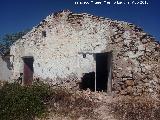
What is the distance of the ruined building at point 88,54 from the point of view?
14320mm

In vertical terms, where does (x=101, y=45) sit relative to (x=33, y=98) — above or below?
above

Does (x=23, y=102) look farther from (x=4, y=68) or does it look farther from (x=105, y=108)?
(x=4, y=68)

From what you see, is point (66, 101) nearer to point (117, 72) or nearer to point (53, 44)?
point (117, 72)

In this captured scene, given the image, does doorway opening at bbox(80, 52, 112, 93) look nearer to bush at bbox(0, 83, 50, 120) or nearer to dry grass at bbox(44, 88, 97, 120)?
dry grass at bbox(44, 88, 97, 120)

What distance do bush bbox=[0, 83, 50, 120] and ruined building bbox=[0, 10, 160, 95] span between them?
325 centimetres

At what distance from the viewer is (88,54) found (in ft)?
51.4

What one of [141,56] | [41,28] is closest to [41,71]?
[41,28]

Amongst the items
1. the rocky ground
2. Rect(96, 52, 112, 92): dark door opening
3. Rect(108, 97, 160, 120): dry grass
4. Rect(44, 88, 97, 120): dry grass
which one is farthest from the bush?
Rect(96, 52, 112, 92): dark door opening

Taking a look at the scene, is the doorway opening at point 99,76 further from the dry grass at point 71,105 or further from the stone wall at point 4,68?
the stone wall at point 4,68

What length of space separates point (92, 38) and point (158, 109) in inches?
207

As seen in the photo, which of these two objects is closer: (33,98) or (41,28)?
(33,98)

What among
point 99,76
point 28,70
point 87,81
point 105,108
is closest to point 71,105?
point 105,108

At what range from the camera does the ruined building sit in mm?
14320

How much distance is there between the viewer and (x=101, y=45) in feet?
49.6
